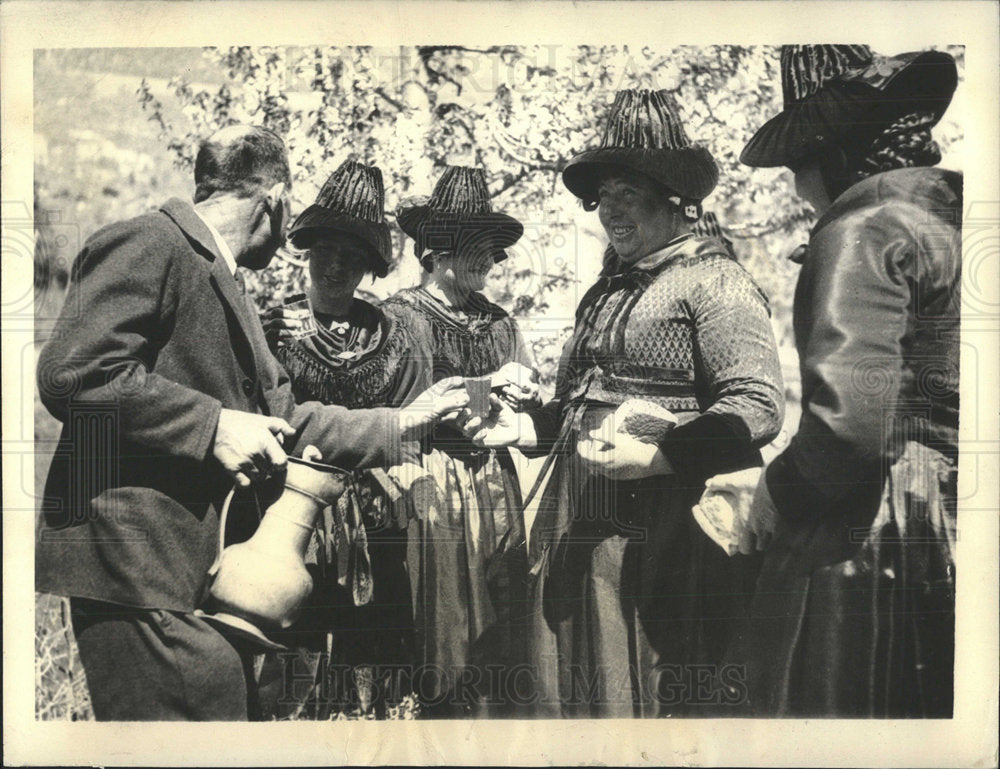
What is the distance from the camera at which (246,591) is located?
14.1 ft

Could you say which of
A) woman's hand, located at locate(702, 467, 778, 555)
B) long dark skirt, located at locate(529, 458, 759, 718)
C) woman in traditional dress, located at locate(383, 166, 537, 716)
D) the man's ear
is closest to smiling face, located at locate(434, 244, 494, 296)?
woman in traditional dress, located at locate(383, 166, 537, 716)

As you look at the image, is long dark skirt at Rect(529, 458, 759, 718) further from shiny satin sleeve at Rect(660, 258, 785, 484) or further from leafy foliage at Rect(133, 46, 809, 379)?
leafy foliage at Rect(133, 46, 809, 379)

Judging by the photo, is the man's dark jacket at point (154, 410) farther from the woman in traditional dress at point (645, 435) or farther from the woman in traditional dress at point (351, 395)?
the woman in traditional dress at point (645, 435)

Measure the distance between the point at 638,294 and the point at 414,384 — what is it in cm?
99

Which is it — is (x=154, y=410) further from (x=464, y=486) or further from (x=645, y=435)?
(x=645, y=435)

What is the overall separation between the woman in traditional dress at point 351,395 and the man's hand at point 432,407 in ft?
0.16

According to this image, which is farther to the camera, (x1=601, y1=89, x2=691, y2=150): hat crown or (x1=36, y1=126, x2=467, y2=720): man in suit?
(x1=601, y1=89, x2=691, y2=150): hat crown

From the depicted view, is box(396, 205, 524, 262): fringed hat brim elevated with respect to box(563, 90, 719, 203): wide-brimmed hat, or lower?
lower

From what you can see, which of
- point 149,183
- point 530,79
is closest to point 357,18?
point 530,79

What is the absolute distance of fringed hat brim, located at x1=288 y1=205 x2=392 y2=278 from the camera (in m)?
4.39

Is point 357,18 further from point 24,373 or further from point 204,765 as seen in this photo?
point 204,765

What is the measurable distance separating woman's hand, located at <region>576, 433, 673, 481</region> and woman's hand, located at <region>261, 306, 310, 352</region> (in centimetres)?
124

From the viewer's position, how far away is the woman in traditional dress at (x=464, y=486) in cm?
438

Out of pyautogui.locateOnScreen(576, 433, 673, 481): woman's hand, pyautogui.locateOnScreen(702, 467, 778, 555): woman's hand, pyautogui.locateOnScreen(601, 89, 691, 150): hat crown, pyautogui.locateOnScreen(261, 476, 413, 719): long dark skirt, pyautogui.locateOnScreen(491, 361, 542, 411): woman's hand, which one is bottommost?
pyautogui.locateOnScreen(261, 476, 413, 719): long dark skirt
